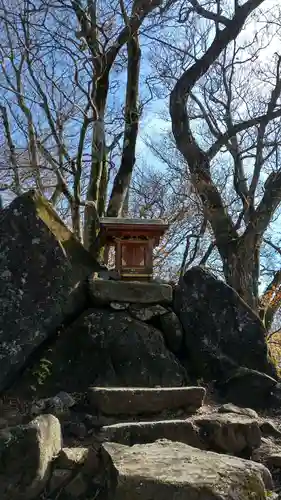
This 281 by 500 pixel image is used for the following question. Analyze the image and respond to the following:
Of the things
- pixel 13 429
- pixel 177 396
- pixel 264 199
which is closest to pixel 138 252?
pixel 177 396

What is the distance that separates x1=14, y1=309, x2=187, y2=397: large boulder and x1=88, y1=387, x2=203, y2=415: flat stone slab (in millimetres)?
469

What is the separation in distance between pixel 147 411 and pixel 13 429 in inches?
58.4

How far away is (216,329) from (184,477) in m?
3.01

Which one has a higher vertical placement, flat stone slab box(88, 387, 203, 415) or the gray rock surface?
the gray rock surface

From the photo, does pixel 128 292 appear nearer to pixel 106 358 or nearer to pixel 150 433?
pixel 106 358

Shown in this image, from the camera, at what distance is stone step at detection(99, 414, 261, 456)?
4.00 metres

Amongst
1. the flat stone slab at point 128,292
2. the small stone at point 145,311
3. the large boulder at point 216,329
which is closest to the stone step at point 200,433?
the large boulder at point 216,329

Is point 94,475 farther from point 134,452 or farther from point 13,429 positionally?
point 13,429

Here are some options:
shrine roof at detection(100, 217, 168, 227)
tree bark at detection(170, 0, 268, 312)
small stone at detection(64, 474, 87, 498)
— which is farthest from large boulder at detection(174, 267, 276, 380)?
tree bark at detection(170, 0, 268, 312)

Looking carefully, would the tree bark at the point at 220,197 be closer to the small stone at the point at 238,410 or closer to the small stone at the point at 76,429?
the small stone at the point at 238,410

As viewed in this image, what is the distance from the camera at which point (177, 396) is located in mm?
4715

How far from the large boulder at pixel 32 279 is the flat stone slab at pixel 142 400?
103 centimetres

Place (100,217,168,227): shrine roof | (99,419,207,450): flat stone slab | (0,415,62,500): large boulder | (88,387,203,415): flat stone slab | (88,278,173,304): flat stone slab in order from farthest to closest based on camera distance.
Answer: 1. (100,217,168,227): shrine roof
2. (88,278,173,304): flat stone slab
3. (88,387,203,415): flat stone slab
4. (99,419,207,450): flat stone slab
5. (0,415,62,500): large boulder

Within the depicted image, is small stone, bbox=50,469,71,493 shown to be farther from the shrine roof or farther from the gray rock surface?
the shrine roof
